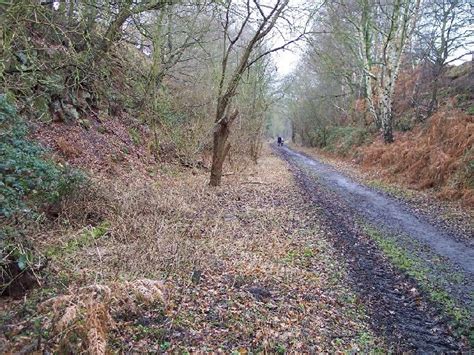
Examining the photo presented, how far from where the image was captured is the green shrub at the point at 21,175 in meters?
4.59

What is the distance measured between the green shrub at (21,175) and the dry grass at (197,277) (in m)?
0.48

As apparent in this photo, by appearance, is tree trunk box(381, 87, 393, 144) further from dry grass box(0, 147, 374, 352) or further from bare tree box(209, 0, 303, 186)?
dry grass box(0, 147, 374, 352)

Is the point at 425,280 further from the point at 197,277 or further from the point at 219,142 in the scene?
the point at 219,142

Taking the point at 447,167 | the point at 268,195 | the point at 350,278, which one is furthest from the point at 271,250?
the point at 447,167

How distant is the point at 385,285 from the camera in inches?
221

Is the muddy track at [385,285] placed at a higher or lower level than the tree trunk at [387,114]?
lower

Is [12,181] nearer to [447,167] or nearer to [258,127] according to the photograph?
[447,167]

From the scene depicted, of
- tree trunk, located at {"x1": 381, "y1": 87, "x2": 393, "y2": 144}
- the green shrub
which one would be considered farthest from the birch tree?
the green shrub

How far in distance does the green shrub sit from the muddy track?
473 centimetres

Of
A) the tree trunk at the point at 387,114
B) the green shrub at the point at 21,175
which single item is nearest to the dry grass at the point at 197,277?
the green shrub at the point at 21,175

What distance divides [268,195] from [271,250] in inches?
201

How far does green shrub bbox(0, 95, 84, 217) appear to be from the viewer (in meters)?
4.59

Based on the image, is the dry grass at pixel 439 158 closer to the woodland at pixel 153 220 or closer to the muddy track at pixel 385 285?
the woodland at pixel 153 220

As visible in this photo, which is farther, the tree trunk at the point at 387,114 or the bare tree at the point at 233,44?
the tree trunk at the point at 387,114
